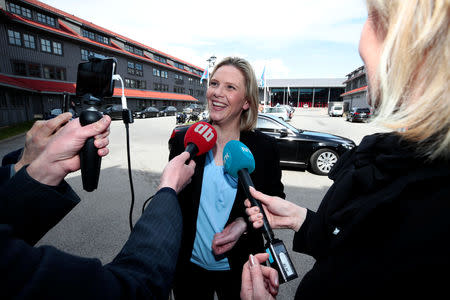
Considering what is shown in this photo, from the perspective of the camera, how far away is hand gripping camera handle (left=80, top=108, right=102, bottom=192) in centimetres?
108

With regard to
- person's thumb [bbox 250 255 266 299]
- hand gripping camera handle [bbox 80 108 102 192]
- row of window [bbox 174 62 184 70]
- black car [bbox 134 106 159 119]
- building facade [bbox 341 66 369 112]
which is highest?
row of window [bbox 174 62 184 70]

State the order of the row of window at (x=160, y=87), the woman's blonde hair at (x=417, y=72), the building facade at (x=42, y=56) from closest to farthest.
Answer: the woman's blonde hair at (x=417, y=72) < the building facade at (x=42, y=56) < the row of window at (x=160, y=87)

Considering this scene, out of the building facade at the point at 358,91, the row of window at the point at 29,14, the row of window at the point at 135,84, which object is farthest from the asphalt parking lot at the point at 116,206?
the building facade at the point at 358,91

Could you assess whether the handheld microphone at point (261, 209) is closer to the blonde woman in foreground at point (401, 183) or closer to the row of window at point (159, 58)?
the blonde woman in foreground at point (401, 183)

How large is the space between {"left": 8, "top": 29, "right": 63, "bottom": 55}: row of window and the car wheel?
26793 mm

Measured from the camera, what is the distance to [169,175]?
1103 mm

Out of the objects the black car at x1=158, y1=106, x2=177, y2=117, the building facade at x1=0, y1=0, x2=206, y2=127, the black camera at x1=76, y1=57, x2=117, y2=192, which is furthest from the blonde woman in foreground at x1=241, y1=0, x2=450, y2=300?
the black car at x1=158, y1=106, x2=177, y2=117

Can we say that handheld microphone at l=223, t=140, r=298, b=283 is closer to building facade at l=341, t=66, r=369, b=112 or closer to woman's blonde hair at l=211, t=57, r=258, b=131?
woman's blonde hair at l=211, t=57, r=258, b=131

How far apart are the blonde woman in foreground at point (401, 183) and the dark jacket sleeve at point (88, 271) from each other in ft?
1.26

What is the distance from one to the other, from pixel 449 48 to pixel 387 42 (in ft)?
0.51

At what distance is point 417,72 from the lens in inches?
25.7

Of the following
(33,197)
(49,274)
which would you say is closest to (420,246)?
(49,274)

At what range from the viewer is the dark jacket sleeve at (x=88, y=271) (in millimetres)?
468

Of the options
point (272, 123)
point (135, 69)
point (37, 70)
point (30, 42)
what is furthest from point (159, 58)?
point (272, 123)
